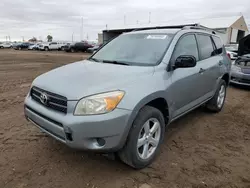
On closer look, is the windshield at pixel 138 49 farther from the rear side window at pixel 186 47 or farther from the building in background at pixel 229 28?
the building in background at pixel 229 28

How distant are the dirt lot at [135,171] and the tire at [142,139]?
0.16 meters

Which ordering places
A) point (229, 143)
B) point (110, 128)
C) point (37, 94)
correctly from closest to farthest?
1. point (110, 128)
2. point (37, 94)
3. point (229, 143)

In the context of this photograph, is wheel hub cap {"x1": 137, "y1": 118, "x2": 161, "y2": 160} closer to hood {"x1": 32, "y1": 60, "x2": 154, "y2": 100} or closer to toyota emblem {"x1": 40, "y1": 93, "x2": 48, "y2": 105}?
hood {"x1": 32, "y1": 60, "x2": 154, "y2": 100}

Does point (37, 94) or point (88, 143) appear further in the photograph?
point (37, 94)

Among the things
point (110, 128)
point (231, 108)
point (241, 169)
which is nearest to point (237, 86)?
point (231, 108)

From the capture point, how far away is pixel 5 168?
2832 mm

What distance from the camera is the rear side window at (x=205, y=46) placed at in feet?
13.7

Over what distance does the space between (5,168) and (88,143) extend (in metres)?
1.29

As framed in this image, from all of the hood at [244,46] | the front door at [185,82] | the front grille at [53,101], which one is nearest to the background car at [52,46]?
the hood at [244,46]

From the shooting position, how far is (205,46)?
4.39 metres

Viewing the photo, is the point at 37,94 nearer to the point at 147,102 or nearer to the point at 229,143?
the point at 147,102

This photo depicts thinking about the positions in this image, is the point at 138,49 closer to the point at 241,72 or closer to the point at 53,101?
the point at 53,101

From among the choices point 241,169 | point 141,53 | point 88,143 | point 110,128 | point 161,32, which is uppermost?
point 161,32

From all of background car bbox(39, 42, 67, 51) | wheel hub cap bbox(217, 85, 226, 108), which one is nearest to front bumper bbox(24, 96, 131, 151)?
wheel hub cap bbox(217, 85, 226, 108)
